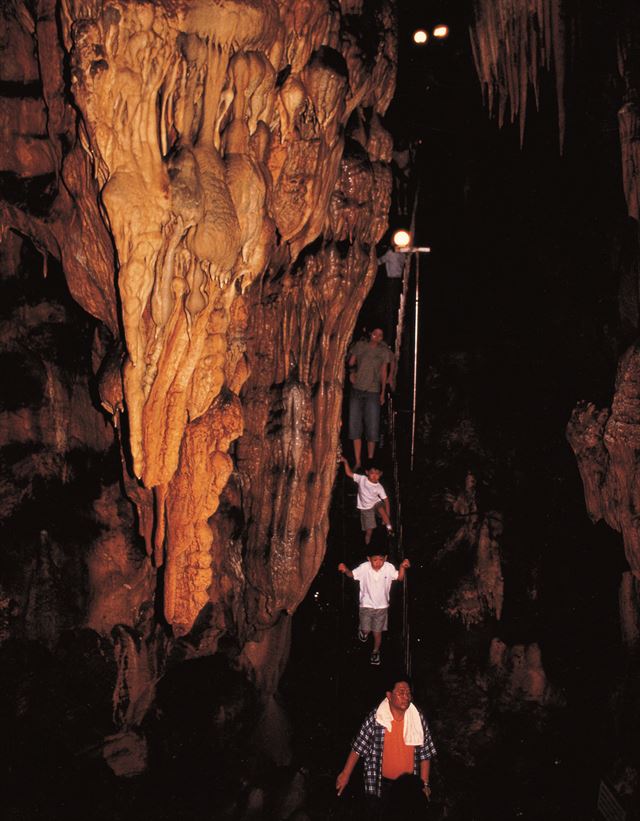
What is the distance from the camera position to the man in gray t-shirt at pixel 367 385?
648 centimetres

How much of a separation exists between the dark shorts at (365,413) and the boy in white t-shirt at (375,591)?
3.77 ft

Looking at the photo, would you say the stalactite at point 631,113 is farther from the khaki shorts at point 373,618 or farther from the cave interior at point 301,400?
the khaki shorts at point 373,618

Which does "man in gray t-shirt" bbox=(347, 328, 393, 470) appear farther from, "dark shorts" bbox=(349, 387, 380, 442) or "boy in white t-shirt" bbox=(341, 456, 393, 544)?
"boy in white t-shirt" bbox=(341, 456, 393, 544)

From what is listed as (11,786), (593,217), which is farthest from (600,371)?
(11,786)

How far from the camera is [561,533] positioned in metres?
8.48

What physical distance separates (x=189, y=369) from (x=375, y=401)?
7.43 ft

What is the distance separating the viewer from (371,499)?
21.0ft

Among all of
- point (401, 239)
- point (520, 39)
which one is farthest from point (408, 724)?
point (520, 39)

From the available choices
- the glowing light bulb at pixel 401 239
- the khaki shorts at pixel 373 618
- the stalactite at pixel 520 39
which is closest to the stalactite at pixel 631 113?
the stalactite at pixel 520 39

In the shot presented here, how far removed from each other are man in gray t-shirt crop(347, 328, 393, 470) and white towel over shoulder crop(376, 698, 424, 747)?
2405mm

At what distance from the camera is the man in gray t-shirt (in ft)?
21.3

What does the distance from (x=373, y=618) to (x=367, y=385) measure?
1.86 metres

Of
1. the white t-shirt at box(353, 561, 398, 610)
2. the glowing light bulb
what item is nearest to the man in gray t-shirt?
the white t-shirt at box(353, 561, 398, 610)

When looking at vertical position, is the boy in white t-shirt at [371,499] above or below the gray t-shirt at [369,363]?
below
